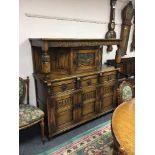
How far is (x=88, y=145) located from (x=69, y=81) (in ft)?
3.07

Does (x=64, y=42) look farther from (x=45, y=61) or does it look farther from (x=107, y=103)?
(x=107, y=103)

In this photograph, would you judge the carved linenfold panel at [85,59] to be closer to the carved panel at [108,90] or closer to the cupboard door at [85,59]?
the cupboard door at [85,59]

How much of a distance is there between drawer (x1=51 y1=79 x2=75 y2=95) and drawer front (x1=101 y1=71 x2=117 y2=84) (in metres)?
0.69

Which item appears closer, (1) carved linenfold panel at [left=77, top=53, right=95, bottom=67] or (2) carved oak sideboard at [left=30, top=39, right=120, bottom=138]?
(2) carved oak sideboard at [left=30, top=39, right=120, bottom=138]

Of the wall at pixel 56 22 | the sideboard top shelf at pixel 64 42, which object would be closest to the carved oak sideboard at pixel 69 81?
the sideboard top shelf at pixel 64 42

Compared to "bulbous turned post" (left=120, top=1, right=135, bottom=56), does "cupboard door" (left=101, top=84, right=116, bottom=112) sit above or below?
below

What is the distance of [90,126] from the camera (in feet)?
9.93

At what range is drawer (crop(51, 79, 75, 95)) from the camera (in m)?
2.52

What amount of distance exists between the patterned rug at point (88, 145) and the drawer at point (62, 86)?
0.73 meters

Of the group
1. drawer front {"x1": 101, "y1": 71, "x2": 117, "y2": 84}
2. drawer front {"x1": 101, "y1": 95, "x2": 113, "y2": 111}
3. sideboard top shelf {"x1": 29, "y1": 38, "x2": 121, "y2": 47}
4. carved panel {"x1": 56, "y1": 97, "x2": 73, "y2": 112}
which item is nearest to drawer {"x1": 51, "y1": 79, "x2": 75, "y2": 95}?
carved panel {"x1": 56, "y1": 97, "x2": 73, "y2": 112}

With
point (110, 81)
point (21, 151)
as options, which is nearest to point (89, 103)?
point (110, 81)

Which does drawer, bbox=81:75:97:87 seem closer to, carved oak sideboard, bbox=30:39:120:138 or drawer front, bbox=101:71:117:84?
carved oak sideboard, bbox=30:39:120:138

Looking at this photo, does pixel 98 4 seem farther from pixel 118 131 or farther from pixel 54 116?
pixel 118 131
